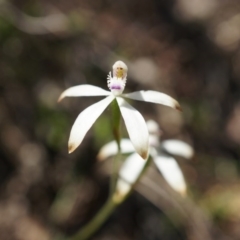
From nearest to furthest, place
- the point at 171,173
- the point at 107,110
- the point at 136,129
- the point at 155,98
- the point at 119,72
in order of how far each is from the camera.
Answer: the point at 136,129 → the point at 155,98 → the point at 119,72 → the point at 171,173 → the point at 107,110

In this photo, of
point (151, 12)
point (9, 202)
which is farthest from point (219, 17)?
→ point (9, 202)

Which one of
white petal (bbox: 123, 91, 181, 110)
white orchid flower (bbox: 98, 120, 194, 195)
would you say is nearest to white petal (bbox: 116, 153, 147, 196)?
white orchid flower (bbox: 98, 120, 194, 195)

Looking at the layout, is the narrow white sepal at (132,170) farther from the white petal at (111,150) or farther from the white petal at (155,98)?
the white petal at (155,98)

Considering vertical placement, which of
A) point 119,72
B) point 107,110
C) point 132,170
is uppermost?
point 107,110

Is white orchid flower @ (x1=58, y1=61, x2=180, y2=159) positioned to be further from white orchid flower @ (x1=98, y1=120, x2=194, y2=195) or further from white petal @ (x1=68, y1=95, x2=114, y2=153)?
white orchid flower @ (x1=98, y1=120, x2=194, y2=195)

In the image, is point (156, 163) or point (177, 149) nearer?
point (156, 163)

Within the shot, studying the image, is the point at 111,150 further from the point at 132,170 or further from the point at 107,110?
the point at 107,110

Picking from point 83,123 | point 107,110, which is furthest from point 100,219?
point 107,110
